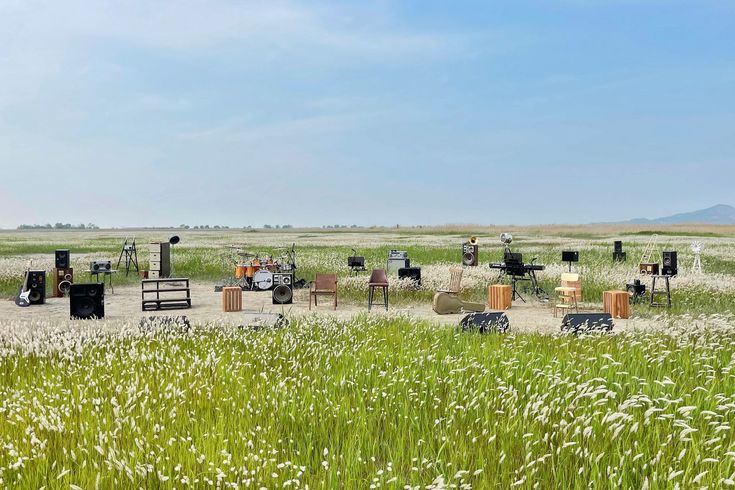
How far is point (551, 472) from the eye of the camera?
470 cm

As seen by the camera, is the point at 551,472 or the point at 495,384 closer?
the point at 551,472

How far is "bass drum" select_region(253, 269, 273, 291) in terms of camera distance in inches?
867

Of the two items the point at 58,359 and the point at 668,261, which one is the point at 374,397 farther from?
the point at 668,261

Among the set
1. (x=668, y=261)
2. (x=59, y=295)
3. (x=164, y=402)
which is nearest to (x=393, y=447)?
(x=164, y=402)

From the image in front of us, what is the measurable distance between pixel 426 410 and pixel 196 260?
3409 cm

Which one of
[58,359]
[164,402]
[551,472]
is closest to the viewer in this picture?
[551,472]

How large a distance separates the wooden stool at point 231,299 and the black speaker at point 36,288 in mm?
8236

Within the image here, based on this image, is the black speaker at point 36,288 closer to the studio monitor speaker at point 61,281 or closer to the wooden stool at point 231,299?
the studio monitor speaker at point 61,281

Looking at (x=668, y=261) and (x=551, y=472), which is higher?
(x=668, y=261)

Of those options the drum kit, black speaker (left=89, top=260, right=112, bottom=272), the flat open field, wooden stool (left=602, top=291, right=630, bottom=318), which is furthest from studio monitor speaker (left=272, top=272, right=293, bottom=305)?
wooden stool (left=602, top=291, right=630, bottom=318)

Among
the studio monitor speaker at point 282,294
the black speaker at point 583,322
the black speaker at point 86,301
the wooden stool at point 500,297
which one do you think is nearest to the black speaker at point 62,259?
the black speaker at point 86,301

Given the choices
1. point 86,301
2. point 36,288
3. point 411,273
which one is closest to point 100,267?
point 36,288

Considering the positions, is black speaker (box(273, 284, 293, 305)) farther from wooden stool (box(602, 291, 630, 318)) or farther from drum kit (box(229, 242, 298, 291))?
wooden stool (box(602, 291, 630, 318))

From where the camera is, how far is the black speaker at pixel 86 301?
15.7 metres
